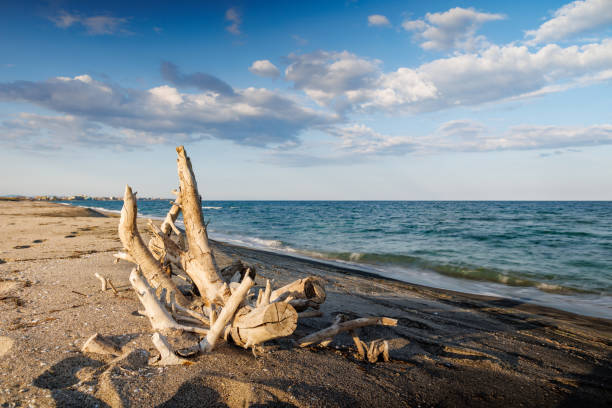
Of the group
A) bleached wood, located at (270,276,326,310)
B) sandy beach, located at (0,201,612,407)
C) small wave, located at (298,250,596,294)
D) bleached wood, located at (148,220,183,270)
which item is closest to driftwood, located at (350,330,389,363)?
sandy beach, located at (0,201,612,407)

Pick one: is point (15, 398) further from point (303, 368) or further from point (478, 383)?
point (478, 383)

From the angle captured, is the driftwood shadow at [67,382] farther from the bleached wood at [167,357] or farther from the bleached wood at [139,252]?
the bleached wood at [139,252]

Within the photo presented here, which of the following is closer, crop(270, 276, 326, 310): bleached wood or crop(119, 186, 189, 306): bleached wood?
crop(270, 276, 326, 310): bleached wood

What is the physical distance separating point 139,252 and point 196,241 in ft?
3.34

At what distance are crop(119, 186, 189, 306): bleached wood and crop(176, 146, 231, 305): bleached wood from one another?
598 millimetres

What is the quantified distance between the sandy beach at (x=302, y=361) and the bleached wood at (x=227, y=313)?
0.41 feet

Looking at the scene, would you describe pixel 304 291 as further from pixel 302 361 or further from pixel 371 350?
pixel 371 350

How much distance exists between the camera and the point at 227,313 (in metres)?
3.21

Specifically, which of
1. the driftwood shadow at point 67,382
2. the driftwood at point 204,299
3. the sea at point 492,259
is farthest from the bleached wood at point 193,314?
the sea at point 492,259

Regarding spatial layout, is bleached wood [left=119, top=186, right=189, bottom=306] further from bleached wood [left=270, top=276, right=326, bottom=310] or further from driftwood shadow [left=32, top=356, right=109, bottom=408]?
bleached wood [left=270, top=276, right=326, bottom=310]

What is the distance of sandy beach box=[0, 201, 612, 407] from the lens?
269 centimetres

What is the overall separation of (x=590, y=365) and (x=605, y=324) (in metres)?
3.21

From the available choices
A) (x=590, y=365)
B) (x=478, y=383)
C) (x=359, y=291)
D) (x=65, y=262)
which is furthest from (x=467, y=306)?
(x=65, y=262)

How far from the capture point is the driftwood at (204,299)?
3129 mm
